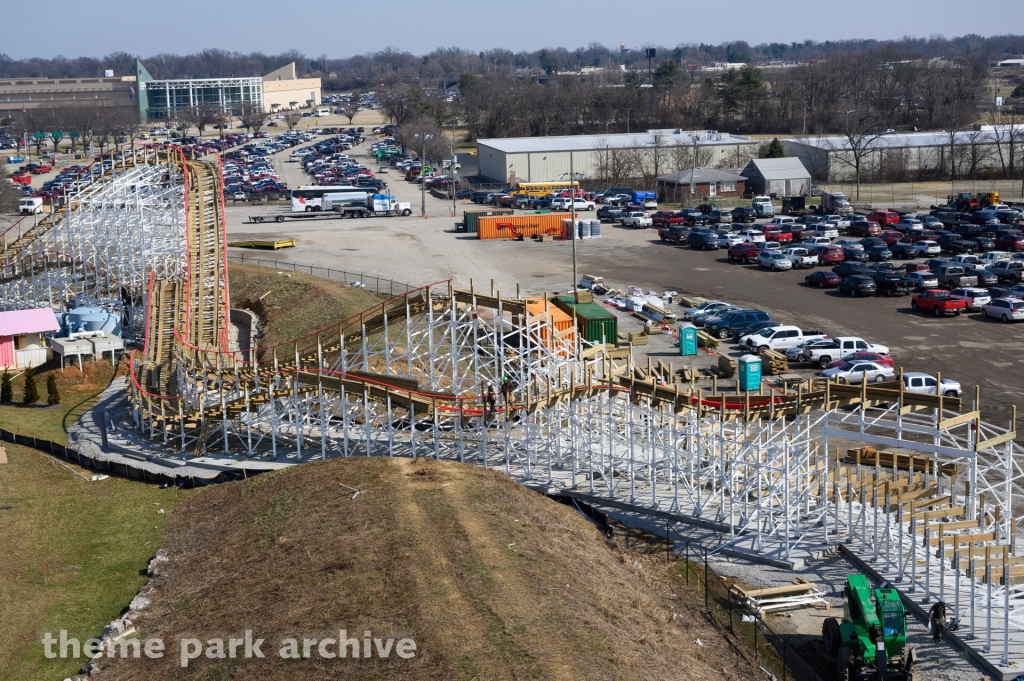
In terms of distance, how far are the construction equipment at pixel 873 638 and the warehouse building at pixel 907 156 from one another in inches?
3010

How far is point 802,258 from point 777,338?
1947 cm

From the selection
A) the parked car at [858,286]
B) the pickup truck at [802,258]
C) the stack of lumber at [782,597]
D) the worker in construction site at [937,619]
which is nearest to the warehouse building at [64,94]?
the pickup truck at [802,258]

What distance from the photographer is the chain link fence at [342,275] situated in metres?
54.4

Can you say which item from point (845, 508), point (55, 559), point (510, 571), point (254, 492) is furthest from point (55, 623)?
point (845, 508)

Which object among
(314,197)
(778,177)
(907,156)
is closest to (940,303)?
(778,177)

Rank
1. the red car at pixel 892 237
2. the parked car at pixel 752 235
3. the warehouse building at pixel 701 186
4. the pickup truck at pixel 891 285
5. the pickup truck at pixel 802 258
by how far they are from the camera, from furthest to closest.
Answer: the warehouse building at pixel 701 186
the parked car at pixel 752 235
the red car at pixel 892 237
the pickup truck at pixel 802 258
the pickup truck at pixel 891 285

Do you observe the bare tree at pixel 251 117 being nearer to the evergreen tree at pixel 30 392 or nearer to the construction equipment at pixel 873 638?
the evergreen tree at pixel 30 392

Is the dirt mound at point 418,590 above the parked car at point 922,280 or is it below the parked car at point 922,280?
below

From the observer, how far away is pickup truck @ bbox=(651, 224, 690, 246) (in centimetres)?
6825

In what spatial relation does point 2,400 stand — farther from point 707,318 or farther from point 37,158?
point 37,158

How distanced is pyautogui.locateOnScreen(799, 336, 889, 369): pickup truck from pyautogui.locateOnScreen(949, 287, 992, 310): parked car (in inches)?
375

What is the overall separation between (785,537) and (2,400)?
2582 cm

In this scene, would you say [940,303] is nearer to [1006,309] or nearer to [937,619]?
[1006,309]

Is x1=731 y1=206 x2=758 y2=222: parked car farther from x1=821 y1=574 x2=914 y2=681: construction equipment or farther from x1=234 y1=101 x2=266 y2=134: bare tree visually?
x1=234 y1=101 x2=266 y2=134: bare tree
